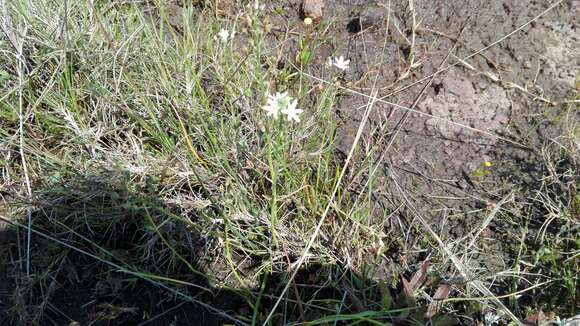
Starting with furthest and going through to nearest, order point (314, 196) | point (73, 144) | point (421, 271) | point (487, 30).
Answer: point (487, 30), point (73, 144), point (314, 196), point (421, 271)

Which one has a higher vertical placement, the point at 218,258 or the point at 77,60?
the point at 77,60

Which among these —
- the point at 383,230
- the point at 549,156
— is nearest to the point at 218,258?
the point at 383,230

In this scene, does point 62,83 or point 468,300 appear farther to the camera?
point 62,83

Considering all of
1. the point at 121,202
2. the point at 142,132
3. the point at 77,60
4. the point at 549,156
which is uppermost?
the point at 549,156

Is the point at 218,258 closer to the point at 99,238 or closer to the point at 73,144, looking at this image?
the point at 99,238

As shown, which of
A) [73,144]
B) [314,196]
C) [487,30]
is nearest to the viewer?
[314,196]

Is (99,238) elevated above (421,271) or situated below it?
below

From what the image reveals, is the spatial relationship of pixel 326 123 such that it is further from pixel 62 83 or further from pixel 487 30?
pixel 62 83

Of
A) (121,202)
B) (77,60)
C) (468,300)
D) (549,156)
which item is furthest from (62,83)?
(549,156)

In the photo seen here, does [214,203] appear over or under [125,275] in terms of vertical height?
over
